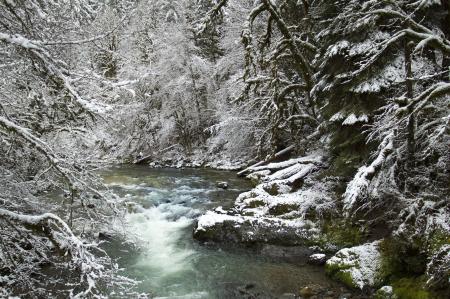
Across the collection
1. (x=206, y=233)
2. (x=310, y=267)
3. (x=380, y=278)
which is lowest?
(x=380, y=278)

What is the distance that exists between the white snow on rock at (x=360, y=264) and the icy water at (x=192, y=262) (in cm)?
38

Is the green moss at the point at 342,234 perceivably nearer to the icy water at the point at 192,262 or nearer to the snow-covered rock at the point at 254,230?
the snow-covered rock at the point at 254,230

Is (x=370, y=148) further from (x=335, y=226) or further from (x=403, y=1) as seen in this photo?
(x=403, y=1)

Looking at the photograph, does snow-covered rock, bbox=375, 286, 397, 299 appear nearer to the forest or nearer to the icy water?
the forest

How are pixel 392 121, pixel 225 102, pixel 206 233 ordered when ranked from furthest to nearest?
pixel 225 102 < pixel 206 233 < pixel 392 121

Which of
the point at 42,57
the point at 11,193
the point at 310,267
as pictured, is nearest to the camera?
the point at 42,57

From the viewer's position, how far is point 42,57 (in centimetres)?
351

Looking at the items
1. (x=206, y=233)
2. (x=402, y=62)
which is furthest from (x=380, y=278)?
(x=402, y=62)

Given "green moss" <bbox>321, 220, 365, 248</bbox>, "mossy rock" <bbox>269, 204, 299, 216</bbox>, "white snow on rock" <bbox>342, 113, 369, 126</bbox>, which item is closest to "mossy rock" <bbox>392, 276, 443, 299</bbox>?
"green moss" <bbox>321, 220, 365, 248</bbox>

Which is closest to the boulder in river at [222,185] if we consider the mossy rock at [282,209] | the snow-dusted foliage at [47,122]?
the mossy rock at [282,209]

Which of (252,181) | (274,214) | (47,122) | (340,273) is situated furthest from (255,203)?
(47,122)

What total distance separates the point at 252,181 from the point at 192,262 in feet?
23.9

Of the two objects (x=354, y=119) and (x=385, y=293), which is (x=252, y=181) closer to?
(x=354, y=119)

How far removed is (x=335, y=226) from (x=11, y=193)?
7.37 meters
